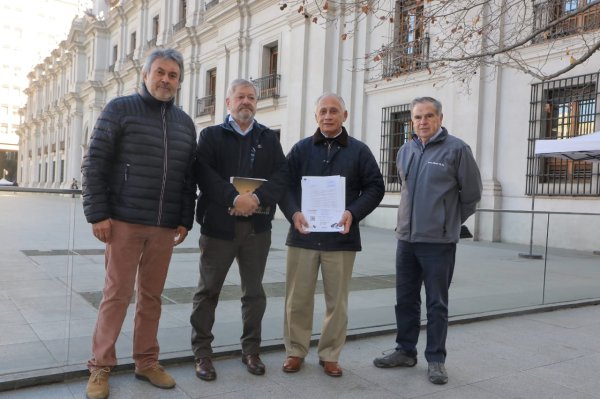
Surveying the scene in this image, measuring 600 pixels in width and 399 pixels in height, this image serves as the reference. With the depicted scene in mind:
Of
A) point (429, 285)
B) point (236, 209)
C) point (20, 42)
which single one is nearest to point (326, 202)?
point (236, 209)

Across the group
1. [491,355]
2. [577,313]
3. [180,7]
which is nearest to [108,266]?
[491,355]

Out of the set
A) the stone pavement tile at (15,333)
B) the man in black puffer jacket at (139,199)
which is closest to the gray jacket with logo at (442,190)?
the man in black puffer jacket at (139,199)

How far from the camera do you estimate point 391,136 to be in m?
16.2

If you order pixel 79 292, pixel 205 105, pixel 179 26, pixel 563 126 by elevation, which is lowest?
pixel 79 292

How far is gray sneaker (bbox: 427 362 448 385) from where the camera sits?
3727mm

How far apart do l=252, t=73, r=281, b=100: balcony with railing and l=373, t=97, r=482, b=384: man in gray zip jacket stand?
1663cm

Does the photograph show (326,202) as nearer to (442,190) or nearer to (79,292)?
(442,190)

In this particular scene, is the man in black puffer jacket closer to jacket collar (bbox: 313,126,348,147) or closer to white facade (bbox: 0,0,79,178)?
jacket collar (bbox: 313,126,348,147)

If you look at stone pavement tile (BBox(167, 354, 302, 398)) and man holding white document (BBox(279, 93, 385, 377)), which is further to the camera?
man holding white document (BBox(279, 93, 385, 377))

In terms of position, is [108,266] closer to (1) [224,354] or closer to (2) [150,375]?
(2) [150,375]

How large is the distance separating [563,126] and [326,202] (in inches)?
408

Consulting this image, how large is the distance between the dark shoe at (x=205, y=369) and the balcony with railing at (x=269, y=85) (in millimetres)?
17168

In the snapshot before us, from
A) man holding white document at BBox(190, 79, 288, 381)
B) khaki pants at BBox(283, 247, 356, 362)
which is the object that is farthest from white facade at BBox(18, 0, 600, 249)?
man holding white document at BBox(190, 79, 288, 381)

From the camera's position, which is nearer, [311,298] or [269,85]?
[311,298]
